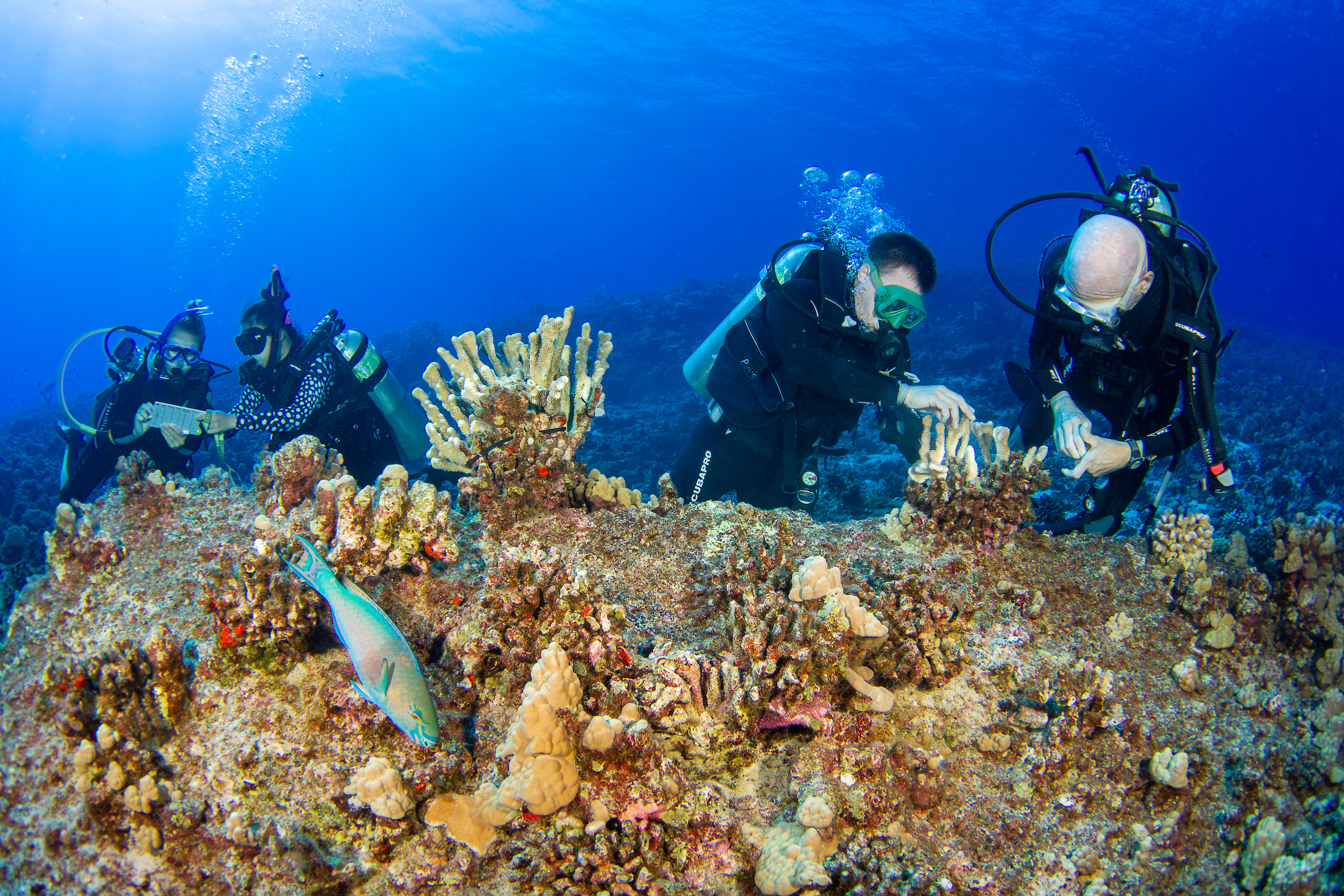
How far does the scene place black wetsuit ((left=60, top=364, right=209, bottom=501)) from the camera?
6227 mm

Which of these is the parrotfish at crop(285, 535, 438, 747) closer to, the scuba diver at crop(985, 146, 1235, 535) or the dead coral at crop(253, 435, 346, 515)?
the dead coral at crop(253, 435, 346, 515)

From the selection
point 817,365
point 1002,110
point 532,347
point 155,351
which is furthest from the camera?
point 1002,110

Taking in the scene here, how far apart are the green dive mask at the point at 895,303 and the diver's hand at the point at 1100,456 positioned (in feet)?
4.43

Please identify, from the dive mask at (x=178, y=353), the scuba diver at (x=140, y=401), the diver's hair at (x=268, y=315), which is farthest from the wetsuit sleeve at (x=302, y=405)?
the dive mask at (x=178, y=353)

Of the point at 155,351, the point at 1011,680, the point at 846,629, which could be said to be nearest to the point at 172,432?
the point at 155,351

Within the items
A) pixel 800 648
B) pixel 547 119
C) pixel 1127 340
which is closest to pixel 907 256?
pixel 1127 340

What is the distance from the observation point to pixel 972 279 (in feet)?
85.2

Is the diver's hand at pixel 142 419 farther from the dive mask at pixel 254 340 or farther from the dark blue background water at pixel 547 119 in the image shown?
the dark blue background water at pixel 547 119

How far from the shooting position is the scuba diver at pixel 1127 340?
3031mm

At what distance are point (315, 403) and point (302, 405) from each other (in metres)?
0.13

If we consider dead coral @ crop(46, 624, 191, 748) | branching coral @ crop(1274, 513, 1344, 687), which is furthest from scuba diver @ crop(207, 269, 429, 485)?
branching coral @ crop(1274, 513, 1344, 687)

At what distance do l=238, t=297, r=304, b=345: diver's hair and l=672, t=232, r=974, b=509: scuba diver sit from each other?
4.79 meters

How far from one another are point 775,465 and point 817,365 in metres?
1.40

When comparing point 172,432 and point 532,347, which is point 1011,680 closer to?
point 532,347
